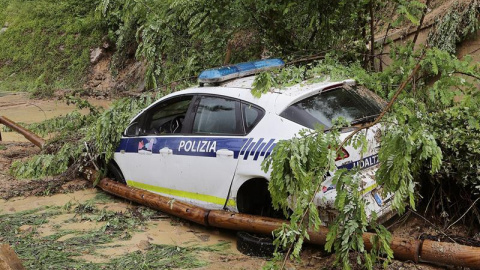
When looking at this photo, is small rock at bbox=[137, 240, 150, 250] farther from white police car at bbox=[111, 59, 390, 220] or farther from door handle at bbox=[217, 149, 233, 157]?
door handle at bbox=[217, 149, 233, 157]

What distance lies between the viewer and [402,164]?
368 centimetres

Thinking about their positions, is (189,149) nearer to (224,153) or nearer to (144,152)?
(224,153)

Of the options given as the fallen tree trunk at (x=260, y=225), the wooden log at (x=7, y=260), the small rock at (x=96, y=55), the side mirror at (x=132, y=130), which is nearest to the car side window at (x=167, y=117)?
the side mirror at (x=132, y=130)

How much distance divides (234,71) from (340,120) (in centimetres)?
185

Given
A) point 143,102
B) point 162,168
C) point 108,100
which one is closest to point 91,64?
point 108,100

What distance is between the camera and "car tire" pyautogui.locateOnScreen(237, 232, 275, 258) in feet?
16.4

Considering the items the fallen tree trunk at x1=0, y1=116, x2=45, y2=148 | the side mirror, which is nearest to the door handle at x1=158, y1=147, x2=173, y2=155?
the side mirror

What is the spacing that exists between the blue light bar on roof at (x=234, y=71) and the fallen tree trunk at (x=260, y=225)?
1.41 metres

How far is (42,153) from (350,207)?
20.7 feet

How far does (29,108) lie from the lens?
57.5 feet

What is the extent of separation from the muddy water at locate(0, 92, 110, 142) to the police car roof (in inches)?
410

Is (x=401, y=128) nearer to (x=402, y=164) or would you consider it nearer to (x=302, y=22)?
(x=402, y=164)

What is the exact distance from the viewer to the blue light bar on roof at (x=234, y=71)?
5777 mm

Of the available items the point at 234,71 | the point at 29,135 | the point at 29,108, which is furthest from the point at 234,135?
the point at 29,108
